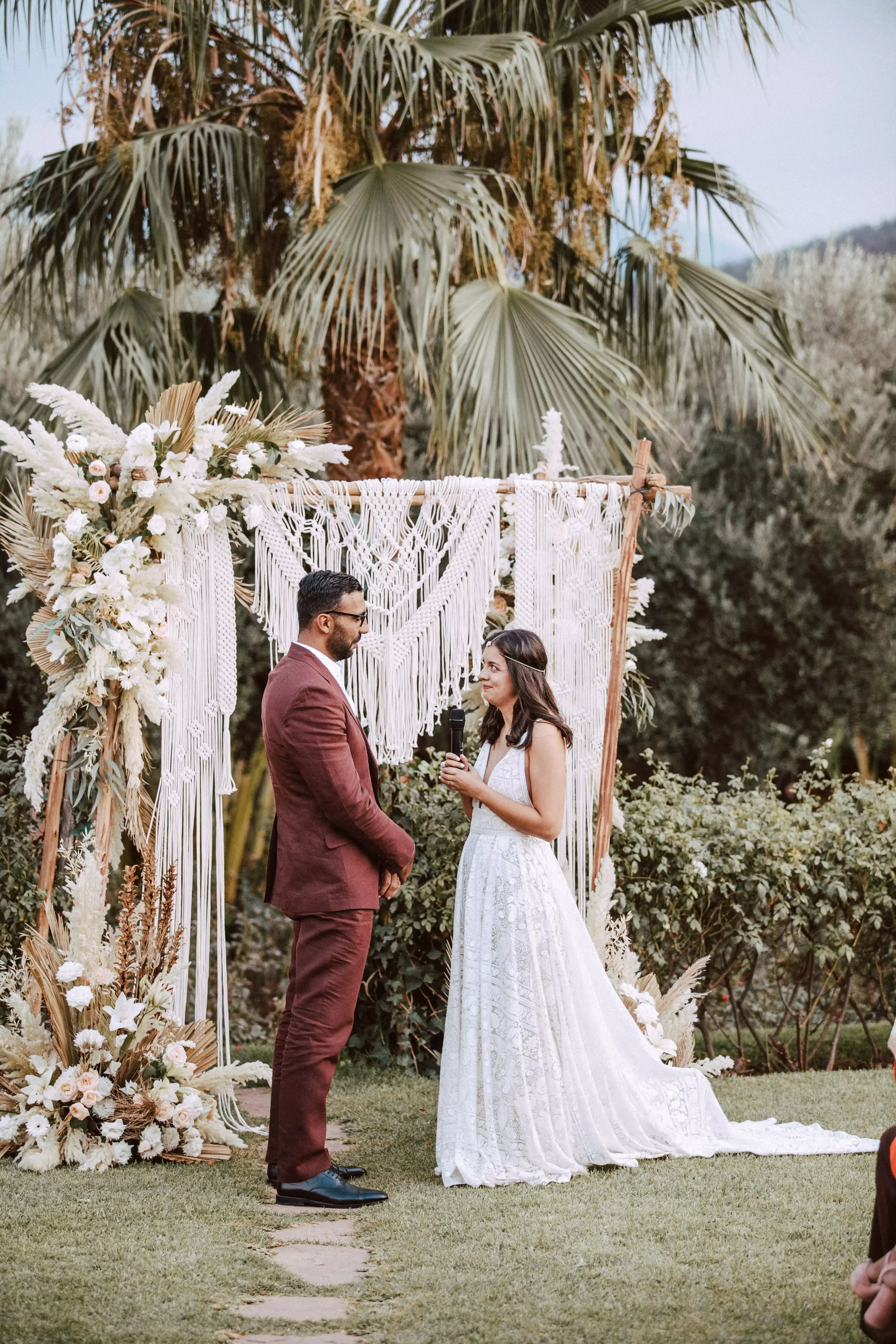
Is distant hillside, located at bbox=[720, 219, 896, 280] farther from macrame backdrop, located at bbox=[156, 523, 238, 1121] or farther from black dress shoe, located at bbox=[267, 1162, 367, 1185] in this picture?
black dress shoe, located at bbox=[267, 1162, 367, 1185]

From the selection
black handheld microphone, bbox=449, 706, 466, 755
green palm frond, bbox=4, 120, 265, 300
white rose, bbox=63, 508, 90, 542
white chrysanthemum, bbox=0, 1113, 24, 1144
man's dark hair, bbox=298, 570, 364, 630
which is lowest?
white chrysanthemum, bbox=0, 1113, 24, 1144

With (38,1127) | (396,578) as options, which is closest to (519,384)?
(396,578)

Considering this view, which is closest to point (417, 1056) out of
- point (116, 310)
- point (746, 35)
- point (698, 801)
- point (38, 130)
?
point (698, 801)

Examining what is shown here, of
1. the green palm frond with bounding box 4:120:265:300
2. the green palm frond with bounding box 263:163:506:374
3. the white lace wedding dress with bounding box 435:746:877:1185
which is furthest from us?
the green palm frond with bounding box 4:120:265:300

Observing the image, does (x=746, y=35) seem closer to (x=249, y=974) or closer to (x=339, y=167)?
(x=339, y=167)

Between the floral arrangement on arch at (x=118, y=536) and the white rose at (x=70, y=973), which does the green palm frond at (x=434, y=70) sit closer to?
the floral arrangement on arch at (x=118, y=536)

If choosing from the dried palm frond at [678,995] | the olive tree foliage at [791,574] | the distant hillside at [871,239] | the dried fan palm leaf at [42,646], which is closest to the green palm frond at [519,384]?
the dried fan palm leaf at [42,646]

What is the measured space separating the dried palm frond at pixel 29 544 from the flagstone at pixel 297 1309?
2.28 meters

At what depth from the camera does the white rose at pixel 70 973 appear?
383 centimetres

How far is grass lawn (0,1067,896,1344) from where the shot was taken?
2531 millimetres

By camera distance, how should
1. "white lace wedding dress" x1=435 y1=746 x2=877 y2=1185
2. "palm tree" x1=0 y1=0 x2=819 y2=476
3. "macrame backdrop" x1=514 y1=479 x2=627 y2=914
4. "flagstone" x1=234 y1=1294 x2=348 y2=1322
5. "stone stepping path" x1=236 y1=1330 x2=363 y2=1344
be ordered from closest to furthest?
"stone stepping path" x1=236 y1=1330 x2=363 y2=1344, "flagstone" x1=234 y1=1294 x2=348 y2=1322, "white lace wedding dress" x1=435 y1=746 x2=877 y2=1185, "macrame backdrop" x1=514 y1=479 x2=627 y2=914, "palm tree" x1=0 y1=0 x2=819 y2=476

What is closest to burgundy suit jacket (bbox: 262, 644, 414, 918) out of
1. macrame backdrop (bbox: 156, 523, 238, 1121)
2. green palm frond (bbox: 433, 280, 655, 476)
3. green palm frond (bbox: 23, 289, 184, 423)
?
macrame backdrop (bbox: 156, 523, 238, 1121)

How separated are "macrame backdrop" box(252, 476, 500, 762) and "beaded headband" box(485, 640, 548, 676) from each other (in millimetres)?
485

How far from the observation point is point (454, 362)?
17.0 ft
